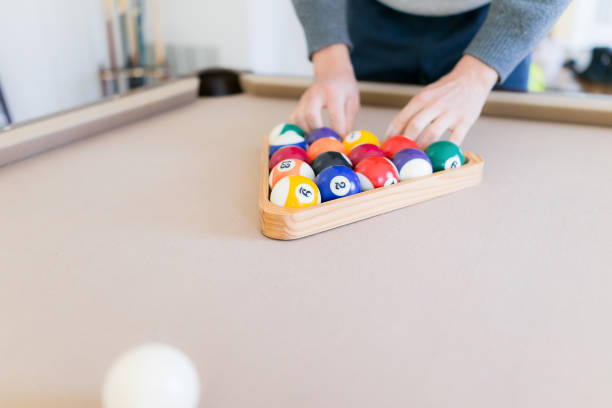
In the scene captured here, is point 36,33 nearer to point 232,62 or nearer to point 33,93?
point 33,93

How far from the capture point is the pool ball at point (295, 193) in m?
0.83

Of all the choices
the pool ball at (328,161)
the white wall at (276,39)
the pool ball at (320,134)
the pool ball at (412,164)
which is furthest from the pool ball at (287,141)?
the white wall at (276,39)

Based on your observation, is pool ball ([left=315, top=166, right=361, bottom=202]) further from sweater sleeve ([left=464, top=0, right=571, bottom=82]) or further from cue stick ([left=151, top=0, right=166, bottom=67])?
cue stick ([left=151, top=0, right=166, bottom=67])

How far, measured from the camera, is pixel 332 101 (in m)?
1.23

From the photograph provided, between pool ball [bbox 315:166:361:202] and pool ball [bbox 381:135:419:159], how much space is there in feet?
0.62

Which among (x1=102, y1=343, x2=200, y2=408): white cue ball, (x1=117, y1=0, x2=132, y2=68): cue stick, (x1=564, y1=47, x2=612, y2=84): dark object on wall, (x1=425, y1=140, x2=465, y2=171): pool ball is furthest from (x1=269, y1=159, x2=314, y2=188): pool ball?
(x1=564, y1=47, x2=612, y2=84): dark object on wall

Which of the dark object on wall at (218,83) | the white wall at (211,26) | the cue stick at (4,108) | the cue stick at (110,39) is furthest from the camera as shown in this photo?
the white wall at (211,26)

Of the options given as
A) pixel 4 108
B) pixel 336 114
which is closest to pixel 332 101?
pixel 336 114

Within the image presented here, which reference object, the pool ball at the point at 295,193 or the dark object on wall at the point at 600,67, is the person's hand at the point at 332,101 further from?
the dark object on wall at the point at 600,67

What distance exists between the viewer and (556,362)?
53 centimetres

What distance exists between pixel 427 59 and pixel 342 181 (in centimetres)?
86

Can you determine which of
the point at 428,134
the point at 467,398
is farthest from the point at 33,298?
the point at 428,134

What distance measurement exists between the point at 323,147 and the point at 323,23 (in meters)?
0.50

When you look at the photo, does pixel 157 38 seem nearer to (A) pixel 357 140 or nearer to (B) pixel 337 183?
(A) pixel 357 140
